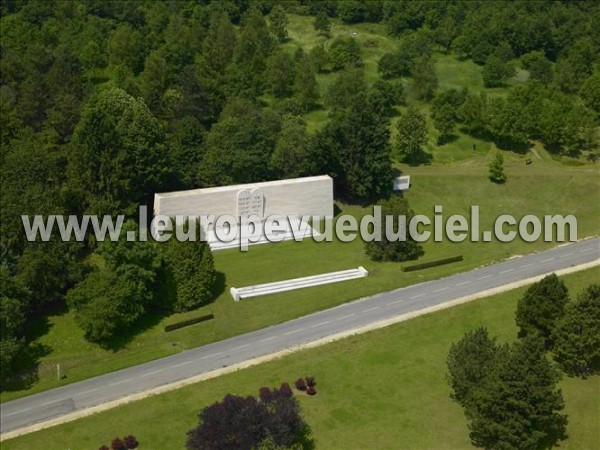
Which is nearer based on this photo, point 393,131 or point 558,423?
point 558,423

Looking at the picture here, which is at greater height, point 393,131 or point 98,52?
point 98,52

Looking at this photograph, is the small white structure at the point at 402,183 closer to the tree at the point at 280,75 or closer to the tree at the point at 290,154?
the tree at the point at 290,154

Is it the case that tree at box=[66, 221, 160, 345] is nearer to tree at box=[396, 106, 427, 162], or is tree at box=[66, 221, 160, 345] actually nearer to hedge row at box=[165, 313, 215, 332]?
hedge row at box=[165, 313, 215, 332]

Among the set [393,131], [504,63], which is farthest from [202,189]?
[504,63]

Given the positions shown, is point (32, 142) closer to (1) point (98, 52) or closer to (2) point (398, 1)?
(1) point (98, 52)

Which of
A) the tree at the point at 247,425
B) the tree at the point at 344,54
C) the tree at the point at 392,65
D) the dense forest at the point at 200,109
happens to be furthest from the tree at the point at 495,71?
the tree at the point at 247,425

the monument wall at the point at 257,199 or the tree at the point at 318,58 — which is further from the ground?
the tree at the point at 318,58

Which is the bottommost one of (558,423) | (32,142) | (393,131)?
(558,423)
